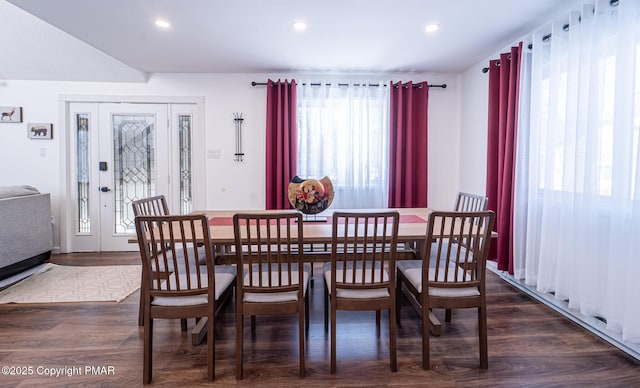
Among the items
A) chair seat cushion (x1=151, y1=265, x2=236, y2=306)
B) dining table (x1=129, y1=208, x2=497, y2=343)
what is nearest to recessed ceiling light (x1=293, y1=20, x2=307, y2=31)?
dining table (x1=129, y1=208, x2=497, y2=343)

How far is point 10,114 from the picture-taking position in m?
4.13

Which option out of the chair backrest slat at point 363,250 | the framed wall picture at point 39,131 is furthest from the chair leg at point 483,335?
the framed wall picture at point 39,131

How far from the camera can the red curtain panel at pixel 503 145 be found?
10.1 feet

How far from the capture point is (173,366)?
1.97m

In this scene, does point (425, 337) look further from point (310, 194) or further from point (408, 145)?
point (408, 145)

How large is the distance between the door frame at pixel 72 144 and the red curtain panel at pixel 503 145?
340cm

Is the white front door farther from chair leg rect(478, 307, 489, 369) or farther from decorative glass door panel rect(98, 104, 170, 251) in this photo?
chair leg rect(478, 307, 489, 369)

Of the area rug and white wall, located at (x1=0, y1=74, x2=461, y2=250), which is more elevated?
white wall, located at (x1=0, y1=74, x2=461, y2=250)

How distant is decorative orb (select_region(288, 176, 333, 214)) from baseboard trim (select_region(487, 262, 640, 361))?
204 cm

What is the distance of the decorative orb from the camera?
2.53 m

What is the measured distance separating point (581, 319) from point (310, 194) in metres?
2.20

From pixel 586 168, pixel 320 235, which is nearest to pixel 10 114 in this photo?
pixel 320 235

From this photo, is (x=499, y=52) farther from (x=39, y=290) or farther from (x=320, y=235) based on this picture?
(x=39, y=290)

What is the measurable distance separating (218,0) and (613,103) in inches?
108
